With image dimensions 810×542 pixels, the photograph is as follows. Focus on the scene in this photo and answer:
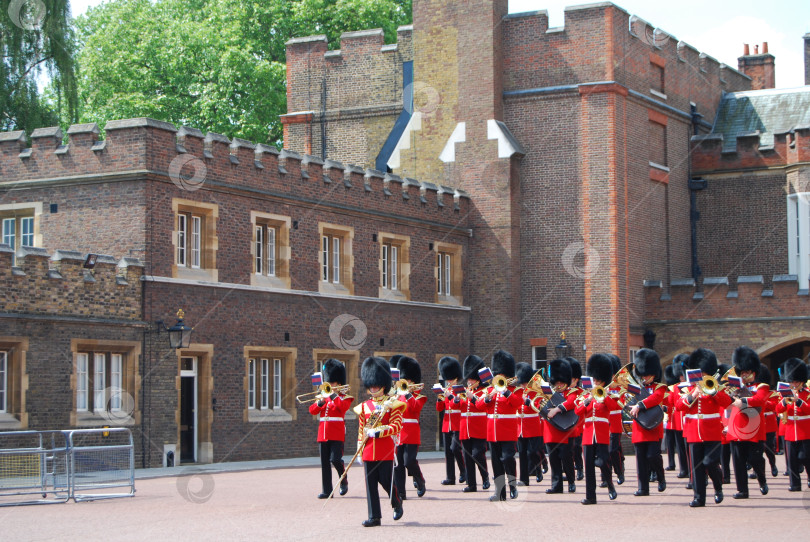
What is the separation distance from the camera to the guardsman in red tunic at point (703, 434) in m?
15.0

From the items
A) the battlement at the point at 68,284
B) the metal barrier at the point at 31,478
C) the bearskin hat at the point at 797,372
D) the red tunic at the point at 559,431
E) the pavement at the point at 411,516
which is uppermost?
the battlement at the point at 68,284

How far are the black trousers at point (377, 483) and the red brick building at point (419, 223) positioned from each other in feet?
29.9

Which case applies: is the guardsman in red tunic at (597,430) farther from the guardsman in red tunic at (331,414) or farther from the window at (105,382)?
the window at (105,382)

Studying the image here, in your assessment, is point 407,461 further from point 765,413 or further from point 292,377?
point 292,377

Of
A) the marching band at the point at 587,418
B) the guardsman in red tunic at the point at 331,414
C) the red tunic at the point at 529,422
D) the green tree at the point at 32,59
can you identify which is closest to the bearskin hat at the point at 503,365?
the marching band at the point at 587,418

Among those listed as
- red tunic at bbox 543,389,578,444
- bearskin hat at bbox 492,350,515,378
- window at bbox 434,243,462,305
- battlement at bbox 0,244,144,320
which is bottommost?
red tunic at bbox 543,389,578,444

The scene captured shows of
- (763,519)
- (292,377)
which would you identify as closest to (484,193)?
(292,377)

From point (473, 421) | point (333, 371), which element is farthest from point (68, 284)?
point (473, 421)

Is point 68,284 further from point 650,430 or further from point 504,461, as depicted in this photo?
point 650,430

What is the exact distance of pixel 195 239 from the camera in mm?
24609

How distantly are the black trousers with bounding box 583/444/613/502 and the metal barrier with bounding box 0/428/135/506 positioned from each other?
18.1 ft

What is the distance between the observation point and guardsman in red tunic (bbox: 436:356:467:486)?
59.4 feet

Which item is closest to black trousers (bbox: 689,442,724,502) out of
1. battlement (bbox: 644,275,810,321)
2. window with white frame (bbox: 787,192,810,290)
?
battlement (bbox: 644,275,810,321)

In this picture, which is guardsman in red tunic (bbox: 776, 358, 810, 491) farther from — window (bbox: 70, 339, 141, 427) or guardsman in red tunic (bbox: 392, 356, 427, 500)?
window (bbox: 70, 339, 141, 427)
